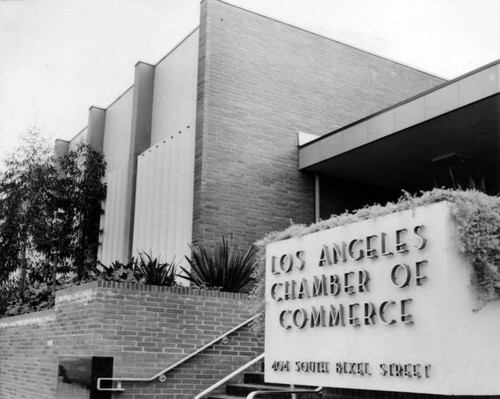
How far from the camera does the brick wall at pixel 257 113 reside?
13641 mm

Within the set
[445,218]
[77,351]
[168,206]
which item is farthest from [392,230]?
[168,206]

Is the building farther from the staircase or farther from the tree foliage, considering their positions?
the staircase

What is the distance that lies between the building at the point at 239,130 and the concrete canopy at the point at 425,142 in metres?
0.18

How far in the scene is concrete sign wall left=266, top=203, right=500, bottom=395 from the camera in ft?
17.8

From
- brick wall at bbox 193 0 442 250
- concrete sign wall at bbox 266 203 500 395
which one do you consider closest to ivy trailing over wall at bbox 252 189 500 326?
concrete sign wall at bbox 266 203 500 395

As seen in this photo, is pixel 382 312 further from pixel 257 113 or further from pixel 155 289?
pixel 257 113

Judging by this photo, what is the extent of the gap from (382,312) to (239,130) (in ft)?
28.2

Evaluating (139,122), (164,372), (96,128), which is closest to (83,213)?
(96,128)

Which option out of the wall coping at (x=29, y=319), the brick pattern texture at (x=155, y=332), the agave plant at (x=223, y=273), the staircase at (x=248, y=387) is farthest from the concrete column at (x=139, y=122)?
the staircase at (x=248, y=387)

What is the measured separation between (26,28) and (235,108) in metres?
6.01

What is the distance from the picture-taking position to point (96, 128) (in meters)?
20.4

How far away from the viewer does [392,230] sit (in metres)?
6.07

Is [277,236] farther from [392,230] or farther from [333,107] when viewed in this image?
[333,107]

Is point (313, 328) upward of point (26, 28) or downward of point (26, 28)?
downward
